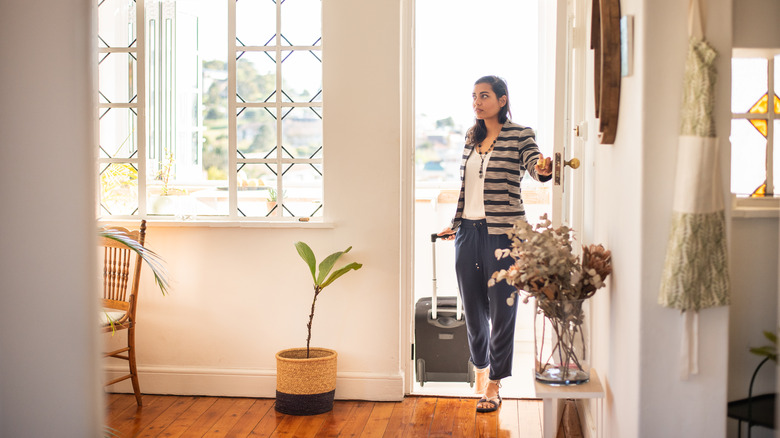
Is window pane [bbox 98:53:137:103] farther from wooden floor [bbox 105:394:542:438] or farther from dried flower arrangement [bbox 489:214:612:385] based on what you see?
dried flower arrangement [bbox 489:214:612:385]

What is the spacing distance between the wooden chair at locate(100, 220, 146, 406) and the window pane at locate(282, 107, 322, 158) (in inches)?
32.2

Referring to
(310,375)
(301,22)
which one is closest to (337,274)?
(310,375)

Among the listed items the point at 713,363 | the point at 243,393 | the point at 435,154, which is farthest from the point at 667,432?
the point at 435,154

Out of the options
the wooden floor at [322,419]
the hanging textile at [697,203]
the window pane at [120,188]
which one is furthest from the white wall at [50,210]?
the window pane at [120,188]

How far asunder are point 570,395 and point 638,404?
1.63 feet

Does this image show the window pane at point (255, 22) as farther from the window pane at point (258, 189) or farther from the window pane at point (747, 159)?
the window pane at point (747, 159)

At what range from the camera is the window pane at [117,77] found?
3766 mm

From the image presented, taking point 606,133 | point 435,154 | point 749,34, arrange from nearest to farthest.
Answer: point 749,34 < point 606,133 < point 435,154

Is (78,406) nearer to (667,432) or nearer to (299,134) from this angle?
(667,432)

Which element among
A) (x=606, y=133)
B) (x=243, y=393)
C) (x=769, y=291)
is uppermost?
(x=606, y=133)

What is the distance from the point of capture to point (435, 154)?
202 inches

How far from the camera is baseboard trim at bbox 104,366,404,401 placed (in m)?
3.60

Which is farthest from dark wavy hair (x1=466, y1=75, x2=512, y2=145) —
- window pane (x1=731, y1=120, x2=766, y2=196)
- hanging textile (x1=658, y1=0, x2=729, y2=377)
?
hanging textile (x1=658, y1=0, x2=729, y2=377)

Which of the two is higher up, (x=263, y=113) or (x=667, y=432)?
(x=263, y=113)
